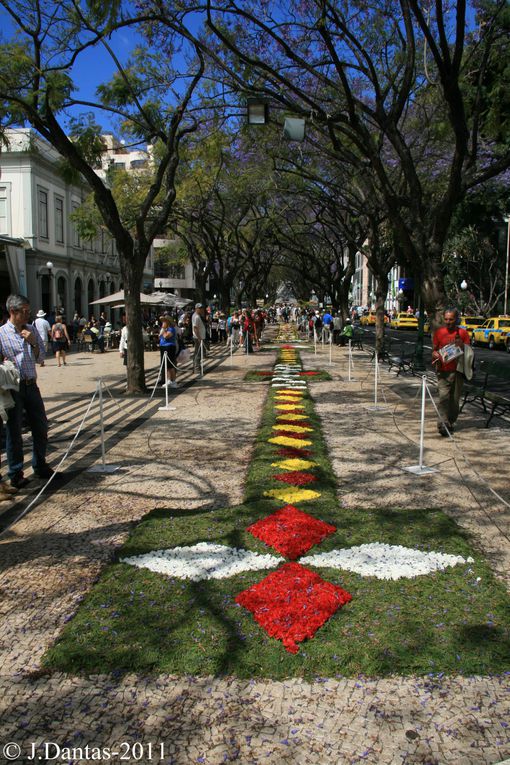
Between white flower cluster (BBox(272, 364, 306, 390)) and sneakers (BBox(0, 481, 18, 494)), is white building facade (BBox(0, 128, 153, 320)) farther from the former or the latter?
sneakers (BBox(0, 481, 18, 494))

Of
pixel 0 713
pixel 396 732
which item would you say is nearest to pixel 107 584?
pixel 0 713

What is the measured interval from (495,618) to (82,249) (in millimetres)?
41282

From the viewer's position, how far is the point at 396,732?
271cm

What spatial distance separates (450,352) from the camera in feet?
27.7

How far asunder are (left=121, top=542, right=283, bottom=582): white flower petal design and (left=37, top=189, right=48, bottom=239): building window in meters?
33.2

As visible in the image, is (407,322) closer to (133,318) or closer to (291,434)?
(133,318)

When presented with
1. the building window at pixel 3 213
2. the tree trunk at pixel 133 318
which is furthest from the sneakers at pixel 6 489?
the building window at pixel 3 213

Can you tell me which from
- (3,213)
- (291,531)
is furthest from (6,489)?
(3,213)

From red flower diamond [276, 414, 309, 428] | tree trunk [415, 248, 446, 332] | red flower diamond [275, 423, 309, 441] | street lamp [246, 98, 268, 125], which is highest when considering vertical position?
street lamp [246, 98, 268, 125]

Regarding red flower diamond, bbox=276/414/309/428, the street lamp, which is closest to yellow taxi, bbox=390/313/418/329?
the street lamp

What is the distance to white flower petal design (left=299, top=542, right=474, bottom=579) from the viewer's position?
4211mm

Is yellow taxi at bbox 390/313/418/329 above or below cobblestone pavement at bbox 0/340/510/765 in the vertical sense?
above

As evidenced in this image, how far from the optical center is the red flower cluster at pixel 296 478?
6.29 meters

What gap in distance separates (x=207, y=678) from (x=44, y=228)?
35.5 m
